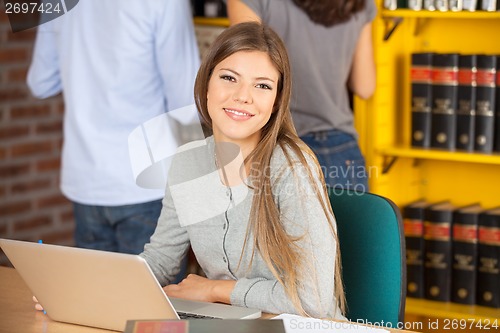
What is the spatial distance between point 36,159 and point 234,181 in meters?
2.07

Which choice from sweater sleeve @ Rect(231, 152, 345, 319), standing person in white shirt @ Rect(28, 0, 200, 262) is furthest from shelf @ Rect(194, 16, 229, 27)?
sweater sleeve @ Rect(231, 152, 345, 319)

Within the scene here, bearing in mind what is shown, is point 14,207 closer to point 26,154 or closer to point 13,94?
point 26,154

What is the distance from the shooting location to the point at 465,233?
3064mm

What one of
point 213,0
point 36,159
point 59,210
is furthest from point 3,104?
point 213,0

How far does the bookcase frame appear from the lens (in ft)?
10.0

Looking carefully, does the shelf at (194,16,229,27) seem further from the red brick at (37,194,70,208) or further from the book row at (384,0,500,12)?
the red brick at (37,194,70,208)

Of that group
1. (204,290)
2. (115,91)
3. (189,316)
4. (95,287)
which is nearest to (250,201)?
(204,290)

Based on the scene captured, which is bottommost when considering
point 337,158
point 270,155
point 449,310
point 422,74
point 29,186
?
point 449,310

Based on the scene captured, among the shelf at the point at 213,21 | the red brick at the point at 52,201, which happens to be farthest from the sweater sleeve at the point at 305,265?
the red brick at the point at 52,201

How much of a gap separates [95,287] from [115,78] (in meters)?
1.07

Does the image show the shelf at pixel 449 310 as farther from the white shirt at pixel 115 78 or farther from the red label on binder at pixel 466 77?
the white shirt at pixel 115 78

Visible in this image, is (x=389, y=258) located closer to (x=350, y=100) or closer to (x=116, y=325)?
(x=116, y=325)

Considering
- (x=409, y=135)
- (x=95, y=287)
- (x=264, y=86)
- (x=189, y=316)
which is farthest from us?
(x=409, y=135)

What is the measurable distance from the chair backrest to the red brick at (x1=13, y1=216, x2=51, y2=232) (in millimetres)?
2126
